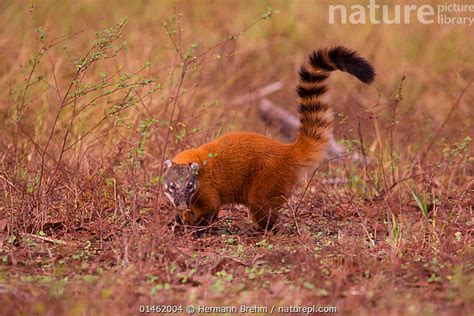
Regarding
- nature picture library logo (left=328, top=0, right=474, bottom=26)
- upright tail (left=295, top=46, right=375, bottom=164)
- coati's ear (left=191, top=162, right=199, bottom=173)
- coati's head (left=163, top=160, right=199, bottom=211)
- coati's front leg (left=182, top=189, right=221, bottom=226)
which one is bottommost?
coati's front leg (left=182, top=189, right=221, bottom=226)

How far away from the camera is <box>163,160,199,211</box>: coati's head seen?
7477mm

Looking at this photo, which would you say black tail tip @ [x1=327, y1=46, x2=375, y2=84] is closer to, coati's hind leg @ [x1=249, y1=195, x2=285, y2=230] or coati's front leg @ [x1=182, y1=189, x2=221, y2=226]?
coati's hind leg @ [x1=249, y1=195, x2=285, y2=230]

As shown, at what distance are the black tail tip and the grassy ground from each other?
36.4 inches

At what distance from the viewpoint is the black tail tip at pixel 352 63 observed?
712 cm

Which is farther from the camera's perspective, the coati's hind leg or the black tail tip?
the coati's hind leg

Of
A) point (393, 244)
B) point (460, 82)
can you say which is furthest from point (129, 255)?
point (460, 82)

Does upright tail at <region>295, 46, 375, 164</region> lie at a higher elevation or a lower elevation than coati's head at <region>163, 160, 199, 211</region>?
higher

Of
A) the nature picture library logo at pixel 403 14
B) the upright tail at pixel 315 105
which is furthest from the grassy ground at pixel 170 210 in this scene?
the nature picture library logo at pixel 403 14

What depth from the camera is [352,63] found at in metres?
7.20

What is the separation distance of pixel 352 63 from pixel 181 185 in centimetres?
193

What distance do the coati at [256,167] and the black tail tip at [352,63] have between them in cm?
8

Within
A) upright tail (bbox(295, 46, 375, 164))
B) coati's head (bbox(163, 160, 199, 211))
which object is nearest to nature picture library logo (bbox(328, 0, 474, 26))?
upright tail (bbox(295, 46, 375, 164))

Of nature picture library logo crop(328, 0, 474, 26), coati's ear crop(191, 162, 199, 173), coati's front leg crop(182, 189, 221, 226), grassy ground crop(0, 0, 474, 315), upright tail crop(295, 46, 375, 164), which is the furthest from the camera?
nature picture library logo crop(328, 0, 474, 26)

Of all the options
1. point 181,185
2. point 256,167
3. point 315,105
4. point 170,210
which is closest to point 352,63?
point 315,105
